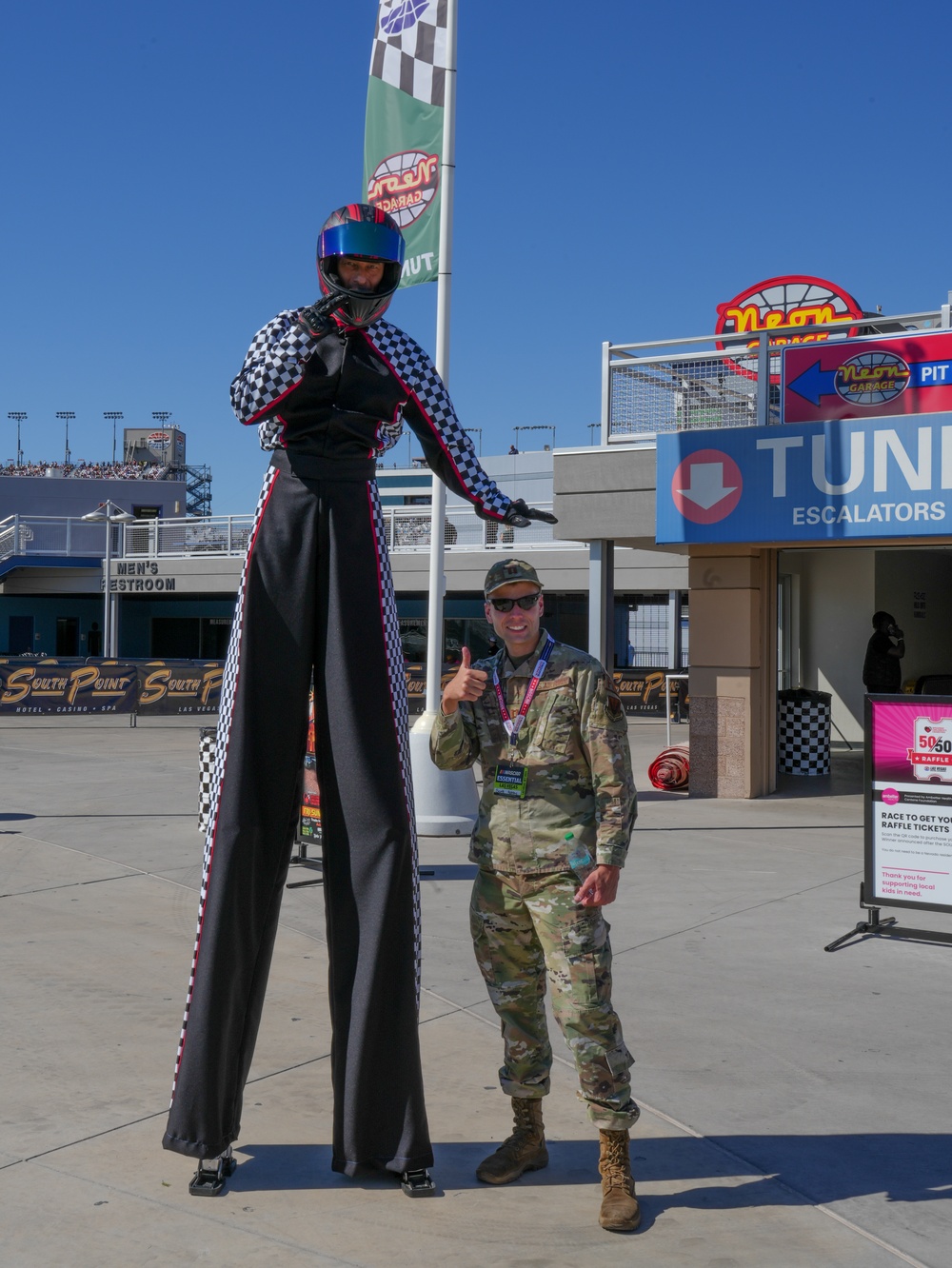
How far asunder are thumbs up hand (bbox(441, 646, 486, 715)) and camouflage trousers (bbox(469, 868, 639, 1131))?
0.51 m

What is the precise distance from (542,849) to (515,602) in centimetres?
73

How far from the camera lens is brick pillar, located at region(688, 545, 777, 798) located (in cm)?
1227

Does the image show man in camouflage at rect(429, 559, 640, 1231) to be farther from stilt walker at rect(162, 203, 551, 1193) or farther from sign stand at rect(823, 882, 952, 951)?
sign stand at rect(823, 882, 952, 951)

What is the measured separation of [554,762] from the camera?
3582 millimetres

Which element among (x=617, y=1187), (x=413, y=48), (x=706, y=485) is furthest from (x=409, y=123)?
(x=617, y=1187)

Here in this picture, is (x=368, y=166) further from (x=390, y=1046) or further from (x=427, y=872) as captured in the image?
(x=390, y=1046)

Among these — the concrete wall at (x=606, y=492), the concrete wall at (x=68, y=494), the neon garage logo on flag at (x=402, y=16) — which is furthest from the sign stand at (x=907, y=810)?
the concrete wall at (x=68, y=494)

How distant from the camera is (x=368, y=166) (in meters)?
9.95

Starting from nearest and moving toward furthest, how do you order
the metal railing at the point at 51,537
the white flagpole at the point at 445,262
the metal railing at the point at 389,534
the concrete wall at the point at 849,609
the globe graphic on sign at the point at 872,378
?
the white flagpole at the point at 445,262
the globe graphic on sign at the point at 872,378
the concrete wall at the point at 849,609
the metal railing at the point at 389,534
the metal railing at the point at 51,537

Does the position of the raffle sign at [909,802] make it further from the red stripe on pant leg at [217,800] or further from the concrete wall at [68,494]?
the concrete wall at [68,494]

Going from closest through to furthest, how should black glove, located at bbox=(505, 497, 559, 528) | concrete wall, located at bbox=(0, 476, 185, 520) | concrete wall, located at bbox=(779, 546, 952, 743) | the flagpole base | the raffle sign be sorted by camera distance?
black glove, located at bbox=(505, 497, 559, 528) → the raffle sign → the flagpole base → concrete wall, located at bbox=(779, 546, 952, 743) → concrete wall, located at bbox=(0, 476, 185, 520)

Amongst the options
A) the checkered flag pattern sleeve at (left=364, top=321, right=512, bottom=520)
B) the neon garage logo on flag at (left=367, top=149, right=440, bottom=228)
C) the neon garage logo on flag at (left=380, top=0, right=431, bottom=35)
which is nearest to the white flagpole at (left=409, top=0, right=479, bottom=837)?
the neon garage logo on flag at (left=367, top=149, right=440, bottom=228)

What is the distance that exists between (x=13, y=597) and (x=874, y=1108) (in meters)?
39.6

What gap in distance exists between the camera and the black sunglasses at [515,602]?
12.0ft
